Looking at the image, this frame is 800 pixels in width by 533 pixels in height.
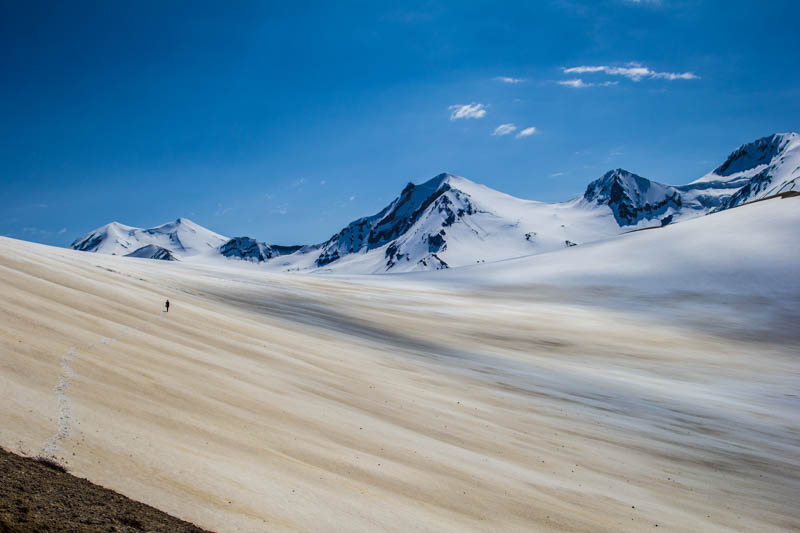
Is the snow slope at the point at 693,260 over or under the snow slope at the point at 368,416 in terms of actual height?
over

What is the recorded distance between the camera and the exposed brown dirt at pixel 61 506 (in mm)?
5531

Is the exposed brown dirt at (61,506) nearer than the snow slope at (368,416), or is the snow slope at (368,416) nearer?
the exposed brown dirt at (61,506)

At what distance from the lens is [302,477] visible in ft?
30.0

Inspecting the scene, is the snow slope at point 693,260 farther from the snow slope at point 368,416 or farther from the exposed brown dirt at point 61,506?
the exposed brown dirt at point 61,506

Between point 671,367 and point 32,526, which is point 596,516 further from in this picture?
point 671,367

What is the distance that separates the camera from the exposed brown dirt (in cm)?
553

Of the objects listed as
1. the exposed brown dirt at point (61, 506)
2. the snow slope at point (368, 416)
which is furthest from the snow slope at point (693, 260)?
the exposed brown dirt at point (61, 506)

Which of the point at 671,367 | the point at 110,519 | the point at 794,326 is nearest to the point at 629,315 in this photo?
the point at 794,326

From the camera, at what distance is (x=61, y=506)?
5.94m

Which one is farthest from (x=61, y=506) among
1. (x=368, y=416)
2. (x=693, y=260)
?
(x=693, y=260)

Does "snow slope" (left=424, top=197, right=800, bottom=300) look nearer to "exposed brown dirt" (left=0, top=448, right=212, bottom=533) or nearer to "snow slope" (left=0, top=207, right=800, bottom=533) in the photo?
"snow slope" (left=0, top=207, right=800, bottom=533)

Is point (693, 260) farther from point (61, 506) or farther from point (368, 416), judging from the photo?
point (61, 506)

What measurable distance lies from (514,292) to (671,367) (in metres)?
38.1

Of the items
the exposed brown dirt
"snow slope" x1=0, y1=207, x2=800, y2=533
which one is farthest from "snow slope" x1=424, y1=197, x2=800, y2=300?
the exposed brown dirt
